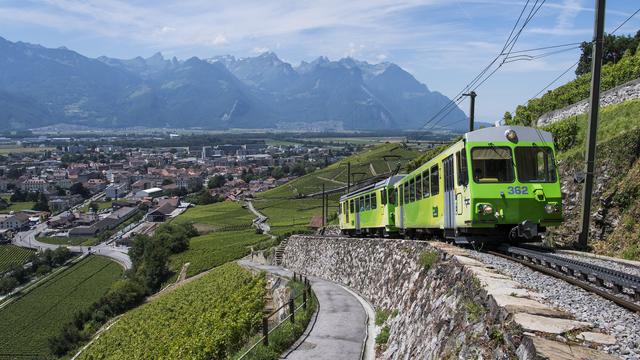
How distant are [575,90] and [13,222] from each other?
14284cm

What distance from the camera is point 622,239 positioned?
53.8ft

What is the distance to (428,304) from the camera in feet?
38.8

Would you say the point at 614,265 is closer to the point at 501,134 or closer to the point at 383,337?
the point at 501,134

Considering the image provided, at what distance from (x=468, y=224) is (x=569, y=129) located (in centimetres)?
1199

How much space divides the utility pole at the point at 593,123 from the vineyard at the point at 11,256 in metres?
107

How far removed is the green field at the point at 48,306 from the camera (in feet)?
212

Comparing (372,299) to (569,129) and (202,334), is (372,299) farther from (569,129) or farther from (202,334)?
(569,129)

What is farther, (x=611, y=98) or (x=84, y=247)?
(x=84, y=247)

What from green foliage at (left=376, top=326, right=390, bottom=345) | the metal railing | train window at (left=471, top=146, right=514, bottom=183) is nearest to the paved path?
green foliage at (left=376, top=326, right=390, bottom=345)

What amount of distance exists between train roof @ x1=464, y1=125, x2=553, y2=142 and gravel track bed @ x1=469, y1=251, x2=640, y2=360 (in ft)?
16.7

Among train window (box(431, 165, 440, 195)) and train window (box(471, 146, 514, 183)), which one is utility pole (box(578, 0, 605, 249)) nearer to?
train window (box(471, 146, 514, 183))

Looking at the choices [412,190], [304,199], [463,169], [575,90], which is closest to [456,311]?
[463,169]

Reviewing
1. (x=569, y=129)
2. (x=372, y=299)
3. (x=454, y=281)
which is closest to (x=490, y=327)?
(x=454, y=281)

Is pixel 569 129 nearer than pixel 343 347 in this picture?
No
